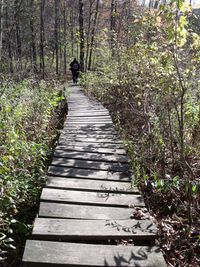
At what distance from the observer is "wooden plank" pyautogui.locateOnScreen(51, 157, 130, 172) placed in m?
4.68

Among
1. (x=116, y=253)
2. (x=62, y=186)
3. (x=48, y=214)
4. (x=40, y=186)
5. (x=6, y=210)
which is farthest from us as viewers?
(x=40, y=186)

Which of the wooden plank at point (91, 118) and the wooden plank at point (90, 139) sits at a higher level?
the wooden plank at point (90, 139)

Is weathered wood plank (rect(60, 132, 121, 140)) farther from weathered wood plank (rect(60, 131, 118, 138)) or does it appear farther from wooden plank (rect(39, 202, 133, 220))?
wooden plank (rect(39, 202, 133, 220))

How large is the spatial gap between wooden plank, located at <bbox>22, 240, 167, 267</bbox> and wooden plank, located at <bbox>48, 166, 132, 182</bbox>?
62.0 inches

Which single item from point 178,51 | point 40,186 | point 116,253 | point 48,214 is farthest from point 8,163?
point 178,51

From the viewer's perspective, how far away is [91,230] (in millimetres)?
2967

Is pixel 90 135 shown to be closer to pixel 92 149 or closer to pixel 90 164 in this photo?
pixel 92 149

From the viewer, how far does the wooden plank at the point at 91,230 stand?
2.88m

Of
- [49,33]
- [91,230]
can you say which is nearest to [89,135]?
[91,230]

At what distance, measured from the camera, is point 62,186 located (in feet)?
12.8

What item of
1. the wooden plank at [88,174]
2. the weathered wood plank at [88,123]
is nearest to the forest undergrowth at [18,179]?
the wooden plank at [88,174]

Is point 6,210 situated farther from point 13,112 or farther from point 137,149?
point 13,112

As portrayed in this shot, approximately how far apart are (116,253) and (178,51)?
2795 millimetres

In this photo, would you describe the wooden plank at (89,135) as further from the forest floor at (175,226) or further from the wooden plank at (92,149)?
the forest floor at (175,226)
